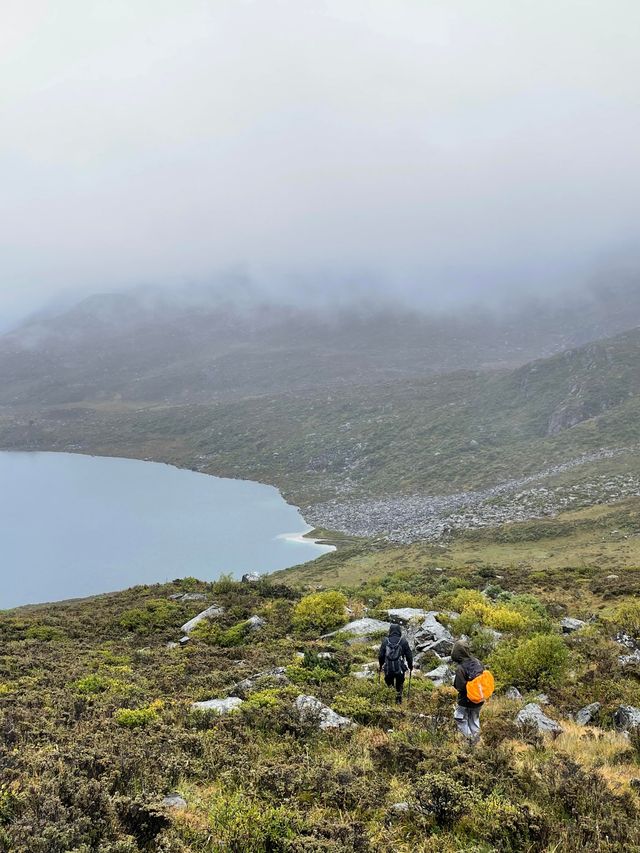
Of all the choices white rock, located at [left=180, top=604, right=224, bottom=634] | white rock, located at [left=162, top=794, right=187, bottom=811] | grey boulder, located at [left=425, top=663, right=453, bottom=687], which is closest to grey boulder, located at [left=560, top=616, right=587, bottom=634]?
grey boulder, located at [left=425, top=663, right=453, bottom=687]

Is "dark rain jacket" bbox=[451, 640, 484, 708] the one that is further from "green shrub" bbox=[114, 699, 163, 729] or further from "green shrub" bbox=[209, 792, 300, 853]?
"green shrub" bbox=[114, 699, 163, 729]

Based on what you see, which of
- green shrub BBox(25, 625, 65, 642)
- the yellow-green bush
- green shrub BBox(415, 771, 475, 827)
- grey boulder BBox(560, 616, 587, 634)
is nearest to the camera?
green shrub BBox(415, 771, 475, 827)

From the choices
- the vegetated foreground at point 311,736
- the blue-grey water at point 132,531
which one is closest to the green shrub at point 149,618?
the vegetated foreground at point 311,736

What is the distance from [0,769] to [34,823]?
2230 millimetres

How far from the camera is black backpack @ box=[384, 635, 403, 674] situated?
11.9 meters

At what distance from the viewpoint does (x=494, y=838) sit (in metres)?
5.41

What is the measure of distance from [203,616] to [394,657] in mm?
12845

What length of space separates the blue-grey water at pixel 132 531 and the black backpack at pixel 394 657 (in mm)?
45750

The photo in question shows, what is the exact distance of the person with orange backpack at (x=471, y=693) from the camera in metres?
8.78

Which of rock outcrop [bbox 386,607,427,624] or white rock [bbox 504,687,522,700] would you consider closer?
white rock [bbox 504,687,522,700]

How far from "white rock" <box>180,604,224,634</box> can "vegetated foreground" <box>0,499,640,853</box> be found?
136 mm

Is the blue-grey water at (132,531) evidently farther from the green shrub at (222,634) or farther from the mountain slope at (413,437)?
the green shrub at (222,634)

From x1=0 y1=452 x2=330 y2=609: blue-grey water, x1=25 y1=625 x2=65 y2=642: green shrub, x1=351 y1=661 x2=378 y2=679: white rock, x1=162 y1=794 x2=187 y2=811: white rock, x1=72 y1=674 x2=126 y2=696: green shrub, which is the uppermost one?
x1=162 y1=794 x2=187 y2=811: white rock

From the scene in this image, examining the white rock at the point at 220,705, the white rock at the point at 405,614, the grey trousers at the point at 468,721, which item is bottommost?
the white rock at the point at 405,614
